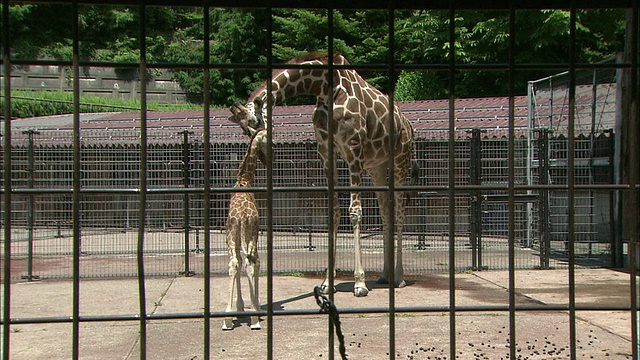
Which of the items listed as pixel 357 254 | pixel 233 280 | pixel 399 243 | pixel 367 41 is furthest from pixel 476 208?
pixel 367 41

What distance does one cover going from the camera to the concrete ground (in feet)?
18.6

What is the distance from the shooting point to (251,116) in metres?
6.51

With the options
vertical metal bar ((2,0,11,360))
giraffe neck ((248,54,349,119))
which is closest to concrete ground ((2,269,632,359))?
giraffe neck ((248,54,349,119))

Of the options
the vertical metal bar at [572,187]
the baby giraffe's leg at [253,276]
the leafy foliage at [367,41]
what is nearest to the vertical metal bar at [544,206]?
the baby giraffe's leg at [253,276]

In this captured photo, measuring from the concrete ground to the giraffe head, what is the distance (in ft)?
6.35

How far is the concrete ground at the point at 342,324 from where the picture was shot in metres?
A: 5.68

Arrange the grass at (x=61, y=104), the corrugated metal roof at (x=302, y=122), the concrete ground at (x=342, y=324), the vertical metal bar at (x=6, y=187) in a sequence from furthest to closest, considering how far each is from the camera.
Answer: the grass at (x=61, y=104) → the corrugated metal roof at (x=302, y=122) → the concrete ground at (x=342, y=324) → the vertical metal bar at (x=6, y=187)

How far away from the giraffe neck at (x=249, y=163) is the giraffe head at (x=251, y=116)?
0.09 meters

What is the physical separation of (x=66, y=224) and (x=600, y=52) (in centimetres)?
2028

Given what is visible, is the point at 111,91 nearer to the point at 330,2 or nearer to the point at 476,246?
the point at 476,246

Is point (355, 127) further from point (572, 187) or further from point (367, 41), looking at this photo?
point (367, 41)

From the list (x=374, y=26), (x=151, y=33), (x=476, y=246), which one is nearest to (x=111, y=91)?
(x=151, y=33)

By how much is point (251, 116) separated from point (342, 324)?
7.29ft

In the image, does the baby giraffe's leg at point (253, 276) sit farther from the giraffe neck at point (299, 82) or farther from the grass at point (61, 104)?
the grass at point (61, 104)
